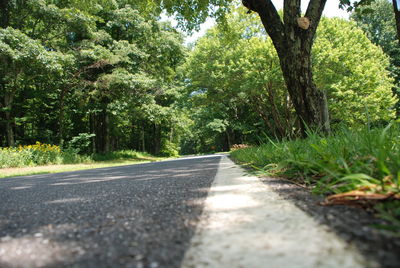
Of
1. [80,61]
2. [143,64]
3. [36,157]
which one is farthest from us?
[143,64]

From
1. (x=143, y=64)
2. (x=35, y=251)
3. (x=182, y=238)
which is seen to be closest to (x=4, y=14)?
(x=143, y=64)

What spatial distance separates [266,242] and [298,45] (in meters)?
3.78

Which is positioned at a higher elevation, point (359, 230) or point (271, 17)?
point (271, 17)

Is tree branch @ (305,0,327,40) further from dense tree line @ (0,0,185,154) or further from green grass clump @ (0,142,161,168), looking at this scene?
green grass clump @ (0,142,161,168)

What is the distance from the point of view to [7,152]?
9453mm

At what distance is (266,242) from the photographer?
0.70 meters

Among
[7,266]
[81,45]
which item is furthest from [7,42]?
[7,266]

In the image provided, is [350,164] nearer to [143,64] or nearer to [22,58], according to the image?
[22,58]

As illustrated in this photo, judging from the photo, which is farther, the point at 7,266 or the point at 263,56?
the point at 263,56

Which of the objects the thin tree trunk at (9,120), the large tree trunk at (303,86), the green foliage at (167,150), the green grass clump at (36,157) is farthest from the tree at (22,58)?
the green foliage at (167,150)

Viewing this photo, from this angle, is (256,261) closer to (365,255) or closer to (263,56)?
(365,255)

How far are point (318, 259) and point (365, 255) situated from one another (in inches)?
4.2

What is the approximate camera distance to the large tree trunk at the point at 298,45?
3785mm

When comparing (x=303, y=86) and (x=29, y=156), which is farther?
(x=29, y=156)
